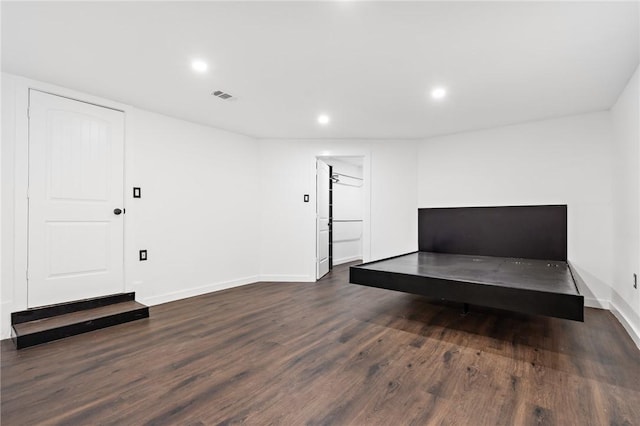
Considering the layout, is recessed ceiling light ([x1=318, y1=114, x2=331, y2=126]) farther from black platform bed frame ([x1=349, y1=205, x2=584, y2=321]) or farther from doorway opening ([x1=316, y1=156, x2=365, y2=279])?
black platform bed frame ([x1=349, y1=205, x2=584, y2=321])

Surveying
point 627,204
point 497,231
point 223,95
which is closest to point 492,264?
point 497,231

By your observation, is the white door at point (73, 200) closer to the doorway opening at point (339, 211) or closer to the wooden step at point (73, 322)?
the wooden step at point (73, 322)

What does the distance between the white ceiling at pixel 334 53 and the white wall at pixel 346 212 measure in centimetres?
312

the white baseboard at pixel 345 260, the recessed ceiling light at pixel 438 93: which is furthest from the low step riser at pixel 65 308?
the white baseboard at pixel 345 260

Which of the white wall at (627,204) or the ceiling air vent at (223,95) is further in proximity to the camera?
the ceiling air vent at (223,95)

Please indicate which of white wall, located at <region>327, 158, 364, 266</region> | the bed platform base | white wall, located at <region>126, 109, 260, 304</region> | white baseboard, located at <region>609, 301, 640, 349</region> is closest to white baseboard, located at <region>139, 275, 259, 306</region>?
white wall, located at <region>126, 109, 260, 304</region>

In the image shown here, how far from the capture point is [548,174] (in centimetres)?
384

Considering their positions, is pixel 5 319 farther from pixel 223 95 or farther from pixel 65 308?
pixel 223 95

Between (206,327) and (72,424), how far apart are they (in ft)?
4.31

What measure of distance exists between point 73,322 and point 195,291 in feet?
4.65

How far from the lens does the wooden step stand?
93.2 inches

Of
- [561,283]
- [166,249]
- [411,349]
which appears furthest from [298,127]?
[561,283]

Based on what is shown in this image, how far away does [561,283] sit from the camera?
240 centimetres

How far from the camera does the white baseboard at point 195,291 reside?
350cm
